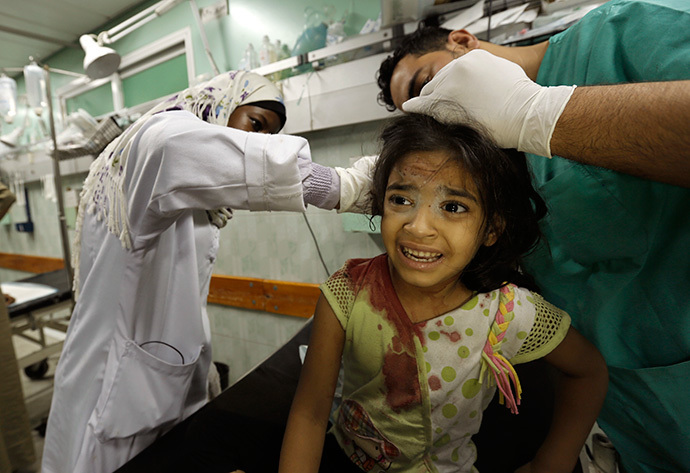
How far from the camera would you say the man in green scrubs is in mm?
487

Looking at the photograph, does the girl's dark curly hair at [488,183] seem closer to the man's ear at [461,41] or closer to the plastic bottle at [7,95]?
the man's ear at [461,41]

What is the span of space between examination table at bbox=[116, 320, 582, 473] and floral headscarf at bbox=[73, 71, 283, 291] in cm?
53

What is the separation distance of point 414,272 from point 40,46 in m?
2.88

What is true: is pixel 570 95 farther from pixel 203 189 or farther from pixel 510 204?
pixel 203 189

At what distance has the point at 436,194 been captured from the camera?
620 millimetres

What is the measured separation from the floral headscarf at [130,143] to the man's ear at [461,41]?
2.20 ft

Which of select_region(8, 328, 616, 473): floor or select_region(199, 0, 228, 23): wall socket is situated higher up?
select_region(199, 0, 228, 23): wall socket

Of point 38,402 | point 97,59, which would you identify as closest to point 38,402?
point 38,402

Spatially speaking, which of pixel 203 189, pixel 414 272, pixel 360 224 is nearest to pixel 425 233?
pixel 414 272

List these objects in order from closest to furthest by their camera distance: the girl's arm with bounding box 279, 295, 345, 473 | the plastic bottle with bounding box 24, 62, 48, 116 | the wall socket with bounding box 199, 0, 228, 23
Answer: the girl's arm with bounding box 279, 295, 345, 473 < the wall socket with bounding box 199, 0, 228, 23 < the plastic bottle with bounding box 24, 62, 48, 116

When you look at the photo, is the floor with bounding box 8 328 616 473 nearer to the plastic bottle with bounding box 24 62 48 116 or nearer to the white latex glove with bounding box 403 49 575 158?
the plastic bottle with bounding box 24 62 48 116

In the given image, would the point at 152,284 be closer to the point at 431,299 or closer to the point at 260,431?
the point at 260,431

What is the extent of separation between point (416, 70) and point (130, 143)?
84 cm

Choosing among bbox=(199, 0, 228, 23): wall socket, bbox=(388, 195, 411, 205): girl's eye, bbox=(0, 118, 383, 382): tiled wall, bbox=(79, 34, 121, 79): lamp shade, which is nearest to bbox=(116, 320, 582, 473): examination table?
bbox=(388, 195, 411, 205): girl's eye
